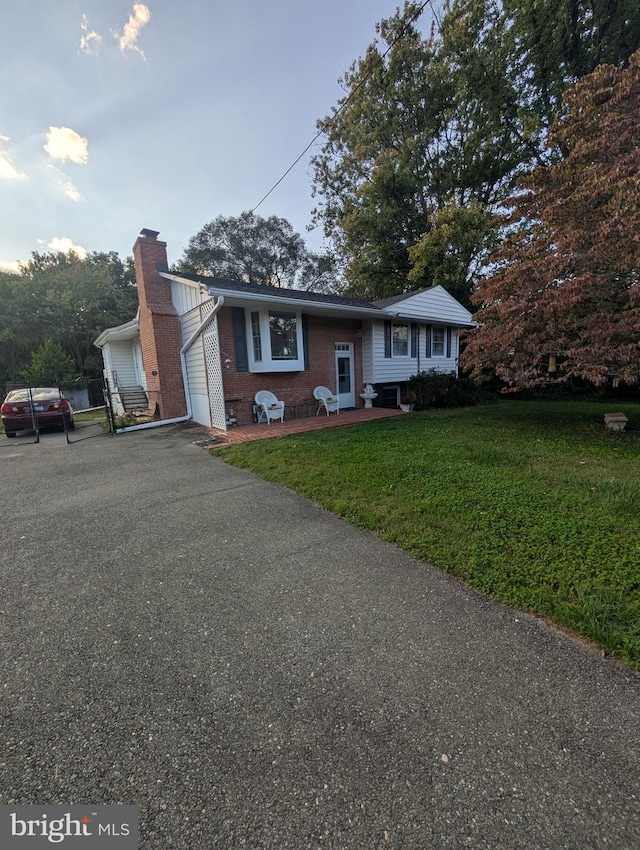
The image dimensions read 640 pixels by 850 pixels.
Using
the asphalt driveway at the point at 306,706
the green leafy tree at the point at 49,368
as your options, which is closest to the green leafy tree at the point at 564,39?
the asphalt driveway at the point at 306,706

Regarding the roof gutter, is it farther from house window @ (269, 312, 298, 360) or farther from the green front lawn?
the green front lawn

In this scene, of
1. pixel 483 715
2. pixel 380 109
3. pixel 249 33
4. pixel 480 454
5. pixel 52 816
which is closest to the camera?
pixel 52 816

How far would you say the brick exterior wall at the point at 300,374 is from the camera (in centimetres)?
862

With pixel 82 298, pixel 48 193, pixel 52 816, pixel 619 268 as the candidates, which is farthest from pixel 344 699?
pixel 82 298

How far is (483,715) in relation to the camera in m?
1.54

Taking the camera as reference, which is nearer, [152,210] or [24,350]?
[152,210]

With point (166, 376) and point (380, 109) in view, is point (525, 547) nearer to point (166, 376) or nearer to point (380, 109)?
point (166, 376)

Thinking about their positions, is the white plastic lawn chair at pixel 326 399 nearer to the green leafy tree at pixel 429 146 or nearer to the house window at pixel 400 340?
the house window at pixel 400 340

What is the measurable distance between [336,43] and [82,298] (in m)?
19.3

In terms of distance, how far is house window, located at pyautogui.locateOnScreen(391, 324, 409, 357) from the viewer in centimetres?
1198

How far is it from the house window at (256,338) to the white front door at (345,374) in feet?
9.78

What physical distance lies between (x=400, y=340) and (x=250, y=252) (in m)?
19.6

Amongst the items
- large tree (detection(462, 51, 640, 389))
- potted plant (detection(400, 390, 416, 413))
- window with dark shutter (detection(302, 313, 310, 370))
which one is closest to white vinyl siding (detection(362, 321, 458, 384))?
potted plant (detection(400, 390, 416, 413))

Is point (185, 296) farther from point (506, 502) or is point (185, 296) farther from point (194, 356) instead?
point (506, 502)
